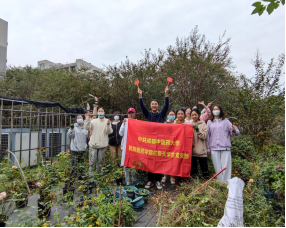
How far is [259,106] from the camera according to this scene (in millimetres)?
4789

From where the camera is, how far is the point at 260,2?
192cm

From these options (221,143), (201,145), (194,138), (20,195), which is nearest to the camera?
(20,195)

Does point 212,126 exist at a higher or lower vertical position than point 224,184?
higher

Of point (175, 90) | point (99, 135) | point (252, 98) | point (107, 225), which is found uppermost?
point (175, 90)

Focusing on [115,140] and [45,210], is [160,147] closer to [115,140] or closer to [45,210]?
[115,140]

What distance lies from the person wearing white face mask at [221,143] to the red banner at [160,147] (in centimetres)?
43

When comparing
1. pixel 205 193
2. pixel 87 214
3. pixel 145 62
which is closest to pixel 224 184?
pixel 205 193

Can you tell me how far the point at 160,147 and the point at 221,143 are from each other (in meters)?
1.24

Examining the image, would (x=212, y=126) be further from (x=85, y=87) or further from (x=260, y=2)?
(x=85, y=87)

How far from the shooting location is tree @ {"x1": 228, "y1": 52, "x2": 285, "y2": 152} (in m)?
4.57

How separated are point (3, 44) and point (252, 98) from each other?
19.0 metres

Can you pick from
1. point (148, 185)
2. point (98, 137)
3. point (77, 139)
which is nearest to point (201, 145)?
point (148, 185)

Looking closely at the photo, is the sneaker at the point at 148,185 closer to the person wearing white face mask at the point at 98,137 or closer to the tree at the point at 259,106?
the person wearing white face mask at the point at 98,137

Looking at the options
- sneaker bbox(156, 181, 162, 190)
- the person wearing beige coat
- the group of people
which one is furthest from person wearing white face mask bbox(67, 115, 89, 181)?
the person wearing beige coat
